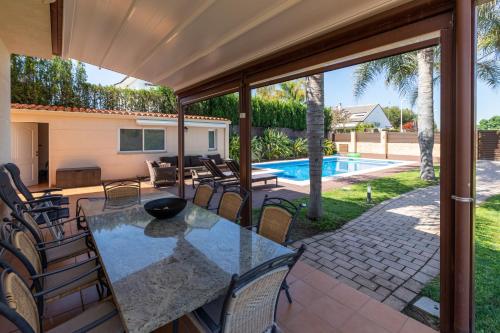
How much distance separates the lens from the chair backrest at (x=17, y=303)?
1.19 meters

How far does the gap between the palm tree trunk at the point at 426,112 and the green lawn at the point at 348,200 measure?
62 cm

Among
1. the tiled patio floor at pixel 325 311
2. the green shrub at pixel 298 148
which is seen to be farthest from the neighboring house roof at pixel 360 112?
the tiled patio floor at pixel 325 311

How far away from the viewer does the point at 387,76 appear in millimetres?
12492

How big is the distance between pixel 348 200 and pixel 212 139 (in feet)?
26.0

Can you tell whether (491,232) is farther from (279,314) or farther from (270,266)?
(270,266)

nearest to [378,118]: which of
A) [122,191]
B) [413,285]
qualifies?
Result: [413,285]

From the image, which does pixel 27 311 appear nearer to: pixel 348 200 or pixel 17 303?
pixel 17 303

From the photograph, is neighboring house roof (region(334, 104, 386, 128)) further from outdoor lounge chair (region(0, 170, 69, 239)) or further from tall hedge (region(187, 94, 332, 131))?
outdoor lounge chair (region(0, 170, 69, 239))

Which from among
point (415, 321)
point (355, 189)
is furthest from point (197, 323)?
point (355, 189)

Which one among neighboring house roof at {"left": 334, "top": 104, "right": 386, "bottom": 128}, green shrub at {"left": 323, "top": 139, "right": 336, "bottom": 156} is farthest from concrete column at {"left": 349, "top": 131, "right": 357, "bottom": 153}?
neighboring house roof at {"left": 334, "top": 104, "right": 386, "bottom": 128}

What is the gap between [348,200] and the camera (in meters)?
7.10

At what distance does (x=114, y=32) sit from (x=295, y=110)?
1738cm

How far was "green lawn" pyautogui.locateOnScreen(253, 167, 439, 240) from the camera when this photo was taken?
5.07m

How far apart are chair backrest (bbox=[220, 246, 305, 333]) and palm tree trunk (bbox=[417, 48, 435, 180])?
10.4 meters
